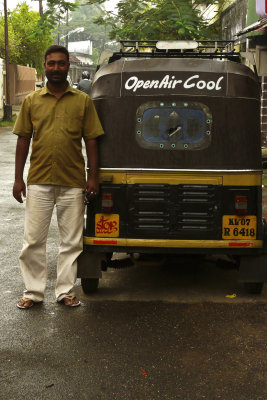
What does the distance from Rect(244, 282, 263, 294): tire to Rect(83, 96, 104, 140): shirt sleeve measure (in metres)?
2.00

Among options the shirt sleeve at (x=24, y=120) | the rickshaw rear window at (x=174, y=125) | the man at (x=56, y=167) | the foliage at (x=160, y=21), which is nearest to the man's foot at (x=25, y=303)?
the man at (x=56, y=167)

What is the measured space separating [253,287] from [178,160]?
1.44m

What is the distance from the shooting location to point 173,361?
4.30m

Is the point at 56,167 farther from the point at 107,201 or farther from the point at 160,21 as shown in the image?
the point at 160,21

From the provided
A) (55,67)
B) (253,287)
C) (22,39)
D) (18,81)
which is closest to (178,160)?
(55,67)

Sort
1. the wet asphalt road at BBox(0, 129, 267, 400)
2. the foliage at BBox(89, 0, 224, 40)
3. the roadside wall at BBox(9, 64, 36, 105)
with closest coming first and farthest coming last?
the wet asphalt road at BBox(0, 129, 267, 400) → the foliage at BBox(89, 0, 224, 40) → the roadside wall at BBox(9, 64, 36, 105)

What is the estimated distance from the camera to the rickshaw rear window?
17.9 feet

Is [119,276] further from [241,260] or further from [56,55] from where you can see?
[56,55]

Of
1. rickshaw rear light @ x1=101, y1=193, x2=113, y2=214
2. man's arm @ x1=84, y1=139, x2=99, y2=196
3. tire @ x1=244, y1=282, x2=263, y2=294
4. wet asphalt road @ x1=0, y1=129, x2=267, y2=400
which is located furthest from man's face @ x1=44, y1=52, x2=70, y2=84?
tire @ x1=244, y1=282, x2=263, y2=294

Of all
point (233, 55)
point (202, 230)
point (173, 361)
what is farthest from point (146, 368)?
point (233, 55)

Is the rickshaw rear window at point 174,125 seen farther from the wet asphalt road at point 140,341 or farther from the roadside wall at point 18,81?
the roadside wall at point 18,81

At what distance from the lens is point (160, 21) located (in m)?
16.4

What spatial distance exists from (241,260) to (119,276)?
1.48 meters

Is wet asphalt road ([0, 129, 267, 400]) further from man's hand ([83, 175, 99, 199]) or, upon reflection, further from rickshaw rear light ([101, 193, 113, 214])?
man's hand ([83, 175, 99, 199])
